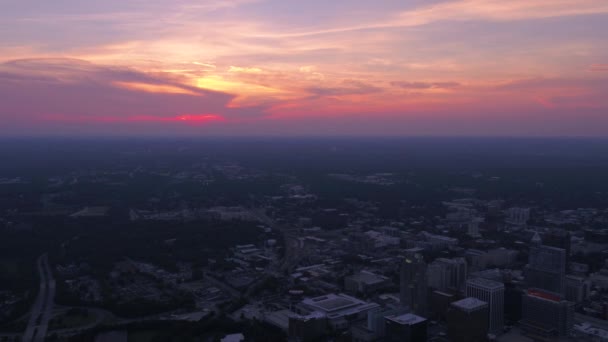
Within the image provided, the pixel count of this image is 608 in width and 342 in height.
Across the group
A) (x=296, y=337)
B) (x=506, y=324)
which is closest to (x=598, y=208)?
(x=506, y=324)

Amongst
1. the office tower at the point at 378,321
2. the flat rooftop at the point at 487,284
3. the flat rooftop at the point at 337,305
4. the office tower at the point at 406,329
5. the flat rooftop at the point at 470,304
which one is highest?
the flat rooftop at the point at 487,284

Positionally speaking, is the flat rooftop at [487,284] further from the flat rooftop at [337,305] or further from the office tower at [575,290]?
the office tower at [575,290]

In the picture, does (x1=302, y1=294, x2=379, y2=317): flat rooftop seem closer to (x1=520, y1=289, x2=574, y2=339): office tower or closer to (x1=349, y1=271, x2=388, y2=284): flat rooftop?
(x1=349, y1=271, x2=388, y2=284): flat rooftop

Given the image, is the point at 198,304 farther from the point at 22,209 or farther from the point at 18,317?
the point at 22,209

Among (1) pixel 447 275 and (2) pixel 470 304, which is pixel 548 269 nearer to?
(1) pixel 447 275

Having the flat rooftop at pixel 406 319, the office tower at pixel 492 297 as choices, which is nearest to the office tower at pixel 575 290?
the office tower at pixel 492 297

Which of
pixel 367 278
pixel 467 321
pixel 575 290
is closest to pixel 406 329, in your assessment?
pixel 467 321
